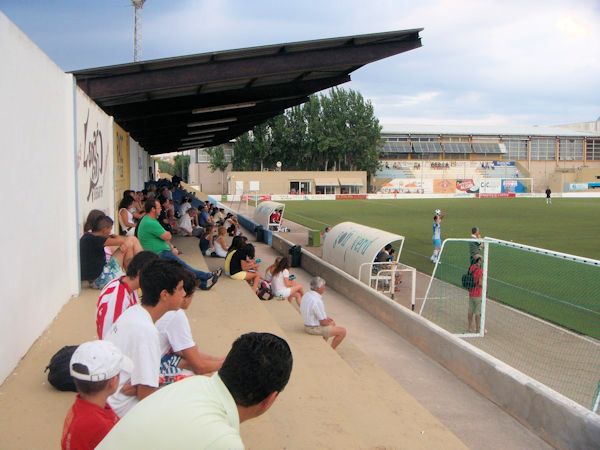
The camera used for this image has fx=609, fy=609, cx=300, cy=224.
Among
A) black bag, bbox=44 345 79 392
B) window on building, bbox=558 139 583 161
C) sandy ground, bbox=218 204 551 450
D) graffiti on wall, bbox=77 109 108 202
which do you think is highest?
window on building, bbox=558 139 583 161

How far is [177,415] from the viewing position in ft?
6.31

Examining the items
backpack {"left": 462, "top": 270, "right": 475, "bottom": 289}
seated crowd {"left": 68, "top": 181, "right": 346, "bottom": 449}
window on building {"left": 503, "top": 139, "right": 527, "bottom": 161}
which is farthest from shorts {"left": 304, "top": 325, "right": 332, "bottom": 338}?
window on building {"left": 503, "top": 139, "right": 527, "bottom": 161}

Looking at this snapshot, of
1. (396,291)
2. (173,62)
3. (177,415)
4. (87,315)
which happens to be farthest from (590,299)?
(177,415)

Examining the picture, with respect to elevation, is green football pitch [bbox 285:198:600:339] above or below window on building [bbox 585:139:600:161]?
below

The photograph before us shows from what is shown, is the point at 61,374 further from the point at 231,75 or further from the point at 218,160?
the point at 218,160

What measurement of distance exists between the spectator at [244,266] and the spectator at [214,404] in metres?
9.10

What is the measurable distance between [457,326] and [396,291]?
12.2ft

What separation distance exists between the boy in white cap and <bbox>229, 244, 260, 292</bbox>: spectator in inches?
335

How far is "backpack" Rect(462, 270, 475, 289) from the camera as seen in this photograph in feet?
36.6

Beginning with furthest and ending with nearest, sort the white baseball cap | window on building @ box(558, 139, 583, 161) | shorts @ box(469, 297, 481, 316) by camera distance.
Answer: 1. window on building @ box(558, 139, 583, 161)
2. shorts @ box(469, 297, 481, 316)
3. the white baseball cap

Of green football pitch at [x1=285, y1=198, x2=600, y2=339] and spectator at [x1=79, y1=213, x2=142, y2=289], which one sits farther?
green football pitch at [x1=285, y1=198, x2=600, y2=339]

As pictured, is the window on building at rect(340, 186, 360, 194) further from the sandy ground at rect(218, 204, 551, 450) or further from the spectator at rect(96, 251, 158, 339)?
the spectator at rect(96, 251, 158, 339)

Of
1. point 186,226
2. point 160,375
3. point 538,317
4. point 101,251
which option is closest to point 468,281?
point 538,317

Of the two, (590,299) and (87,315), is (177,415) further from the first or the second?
(590,299)
